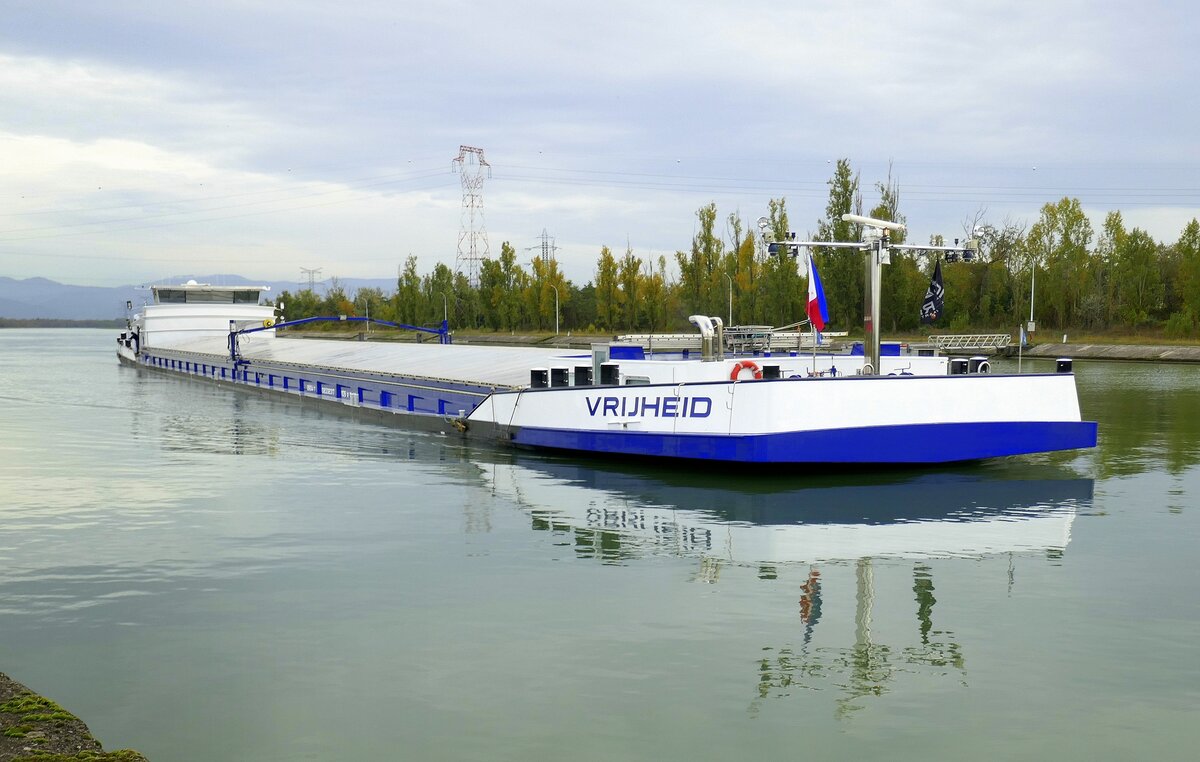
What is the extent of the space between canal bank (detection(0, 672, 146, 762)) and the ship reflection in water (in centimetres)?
369

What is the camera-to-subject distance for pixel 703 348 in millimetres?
16812

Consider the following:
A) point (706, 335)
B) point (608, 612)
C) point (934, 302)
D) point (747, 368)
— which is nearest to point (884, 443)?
point (934, 302)

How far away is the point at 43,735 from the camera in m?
5.28

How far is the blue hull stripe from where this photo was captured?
556 inches

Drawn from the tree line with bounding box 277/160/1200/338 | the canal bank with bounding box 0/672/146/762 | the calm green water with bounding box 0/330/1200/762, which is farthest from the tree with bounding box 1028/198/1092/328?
the canal bank with bounding box 0/672/146/762

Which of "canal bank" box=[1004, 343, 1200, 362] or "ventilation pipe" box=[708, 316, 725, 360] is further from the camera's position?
"canal bank" box=[1004, 343, 1200, 362]

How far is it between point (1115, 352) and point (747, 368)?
51.6 m

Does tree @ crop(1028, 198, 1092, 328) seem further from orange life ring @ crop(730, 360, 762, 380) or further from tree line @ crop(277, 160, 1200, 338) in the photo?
orange life ring @ crop(730, 360, 762, 380)

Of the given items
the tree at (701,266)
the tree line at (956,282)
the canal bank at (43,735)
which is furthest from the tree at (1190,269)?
the canal bank at (43,735)

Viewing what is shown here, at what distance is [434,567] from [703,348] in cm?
788

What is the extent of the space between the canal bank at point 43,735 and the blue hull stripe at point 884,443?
10.0 meters

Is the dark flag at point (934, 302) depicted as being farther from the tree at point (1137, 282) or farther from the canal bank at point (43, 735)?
the tree at point (1137, 282)

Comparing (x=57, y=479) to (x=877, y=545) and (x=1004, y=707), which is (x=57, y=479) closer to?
(x=877, y=545)

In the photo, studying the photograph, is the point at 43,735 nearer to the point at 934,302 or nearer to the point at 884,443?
the point at 884,443
